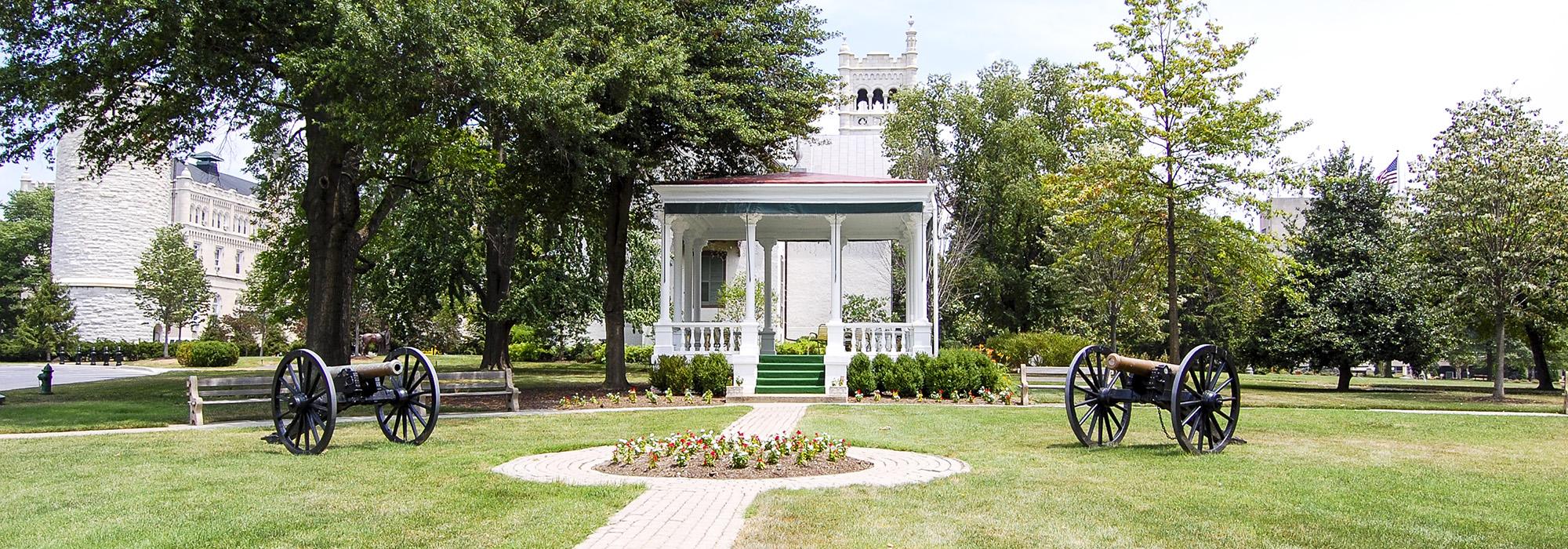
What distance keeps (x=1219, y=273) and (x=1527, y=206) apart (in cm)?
791

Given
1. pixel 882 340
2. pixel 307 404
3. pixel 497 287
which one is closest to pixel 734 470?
pixel 307 404

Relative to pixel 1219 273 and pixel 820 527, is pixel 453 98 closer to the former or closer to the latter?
pixel 820 527

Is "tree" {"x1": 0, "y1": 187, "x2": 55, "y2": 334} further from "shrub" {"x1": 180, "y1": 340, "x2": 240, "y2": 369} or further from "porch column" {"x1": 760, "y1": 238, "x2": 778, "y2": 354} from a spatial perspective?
"porch column" {"x1": 760, "y1": 238, "x2": 778, "y2": 354}

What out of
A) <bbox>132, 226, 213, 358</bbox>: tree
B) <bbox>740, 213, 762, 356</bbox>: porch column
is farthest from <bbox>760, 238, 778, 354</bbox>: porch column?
<bbox>132, 226, 213, 358</bbox>: tree

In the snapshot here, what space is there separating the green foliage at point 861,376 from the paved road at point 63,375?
20569 millimetres

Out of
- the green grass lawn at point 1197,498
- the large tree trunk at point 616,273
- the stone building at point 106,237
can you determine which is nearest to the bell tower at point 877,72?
the stone building at point 106,237

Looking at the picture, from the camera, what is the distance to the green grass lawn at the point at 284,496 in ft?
20.5

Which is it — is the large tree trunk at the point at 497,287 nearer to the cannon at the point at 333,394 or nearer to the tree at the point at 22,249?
the cannon at the point at 333,394

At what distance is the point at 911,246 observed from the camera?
2414cm

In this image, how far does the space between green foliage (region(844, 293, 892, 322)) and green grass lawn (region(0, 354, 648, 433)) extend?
10307 mm

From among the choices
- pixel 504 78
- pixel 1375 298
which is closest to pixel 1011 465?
pixel 504 78

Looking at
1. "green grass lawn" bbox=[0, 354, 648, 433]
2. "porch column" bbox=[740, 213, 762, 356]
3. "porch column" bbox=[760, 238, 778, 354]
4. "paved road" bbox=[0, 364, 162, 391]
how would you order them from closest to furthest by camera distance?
"green grass lawn" bbox=[0, 354, 648, 433] → "porch column" bbox=[740, 213, 762, 356] → "porch column" bbox=[760, 238, 778, 354] → "paved road" bbox=[0, 364, 162, 391]

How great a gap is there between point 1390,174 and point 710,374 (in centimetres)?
2691

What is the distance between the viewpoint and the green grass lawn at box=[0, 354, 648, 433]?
1573 centimetres
